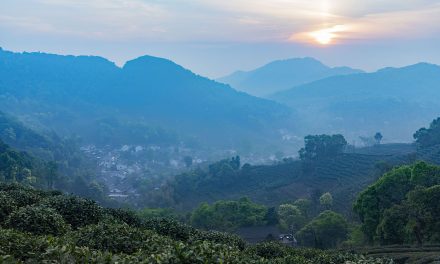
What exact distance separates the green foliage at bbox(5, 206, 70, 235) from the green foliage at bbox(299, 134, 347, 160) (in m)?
90.4

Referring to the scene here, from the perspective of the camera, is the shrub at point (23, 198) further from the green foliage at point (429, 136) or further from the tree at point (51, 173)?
the green foliage at point (429, 136)

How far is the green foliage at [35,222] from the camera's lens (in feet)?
47.1

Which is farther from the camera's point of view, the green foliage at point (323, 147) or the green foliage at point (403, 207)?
the green foliage at point (323, 147)

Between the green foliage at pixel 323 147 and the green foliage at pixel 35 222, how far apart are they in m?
90.4

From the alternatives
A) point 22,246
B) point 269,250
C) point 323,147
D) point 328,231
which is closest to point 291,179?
point 323,147

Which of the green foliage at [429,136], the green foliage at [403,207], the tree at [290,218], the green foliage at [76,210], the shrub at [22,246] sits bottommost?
the tree at [290,218]

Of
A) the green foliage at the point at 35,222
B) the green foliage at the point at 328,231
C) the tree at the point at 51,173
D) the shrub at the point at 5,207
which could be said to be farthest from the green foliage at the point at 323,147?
the green foliage at the point at 35,222

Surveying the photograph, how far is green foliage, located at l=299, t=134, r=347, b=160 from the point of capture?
329 ft

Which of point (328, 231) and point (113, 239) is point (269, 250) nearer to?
point (113, 239)

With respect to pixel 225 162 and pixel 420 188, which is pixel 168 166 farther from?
pixel 420 188

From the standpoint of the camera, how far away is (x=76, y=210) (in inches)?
757

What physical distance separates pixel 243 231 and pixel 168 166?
107936 millimetres

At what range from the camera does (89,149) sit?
554ft

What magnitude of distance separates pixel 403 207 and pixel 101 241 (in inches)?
1082
